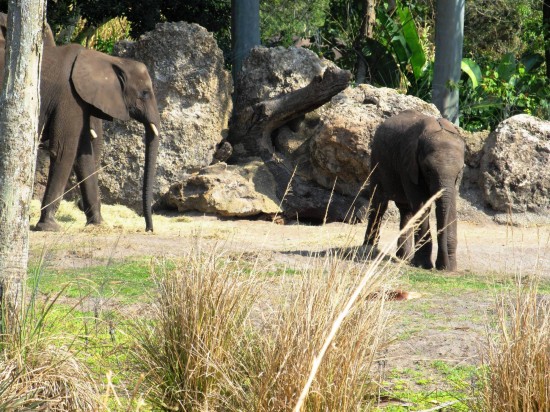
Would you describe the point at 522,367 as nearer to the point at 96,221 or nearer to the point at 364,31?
the point at 96,221

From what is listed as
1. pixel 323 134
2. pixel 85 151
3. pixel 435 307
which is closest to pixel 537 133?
pixel 323 134

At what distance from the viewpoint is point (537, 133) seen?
14469 millimetres

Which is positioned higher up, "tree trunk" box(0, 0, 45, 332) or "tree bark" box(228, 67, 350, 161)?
"tree bark" box(228, 67, 350, 161)

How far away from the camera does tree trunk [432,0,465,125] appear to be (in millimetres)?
16938

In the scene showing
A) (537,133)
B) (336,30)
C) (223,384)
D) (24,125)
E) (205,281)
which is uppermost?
(336,30)

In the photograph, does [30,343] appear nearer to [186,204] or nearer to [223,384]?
[223,384]

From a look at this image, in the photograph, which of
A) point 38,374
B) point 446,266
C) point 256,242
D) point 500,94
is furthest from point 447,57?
point 38,374

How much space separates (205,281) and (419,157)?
5.66 m

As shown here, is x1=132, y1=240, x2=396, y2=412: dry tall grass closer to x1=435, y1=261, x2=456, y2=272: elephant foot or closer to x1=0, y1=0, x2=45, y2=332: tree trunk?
x1=0, y1=0, x2=45, y2=332: tree trunk

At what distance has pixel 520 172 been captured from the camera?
47.0ft

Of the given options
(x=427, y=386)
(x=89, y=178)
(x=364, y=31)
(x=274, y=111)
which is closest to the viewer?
(x=427, y=386)

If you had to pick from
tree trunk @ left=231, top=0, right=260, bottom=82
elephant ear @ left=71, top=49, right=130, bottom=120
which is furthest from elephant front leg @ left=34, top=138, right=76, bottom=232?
tree trunk @ left=231, top=0, right=260, bottom=82

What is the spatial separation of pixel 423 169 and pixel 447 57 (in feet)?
25.8

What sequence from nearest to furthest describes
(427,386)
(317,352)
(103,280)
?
1. (317,352)
2. (427,386)
3. (103,280)
